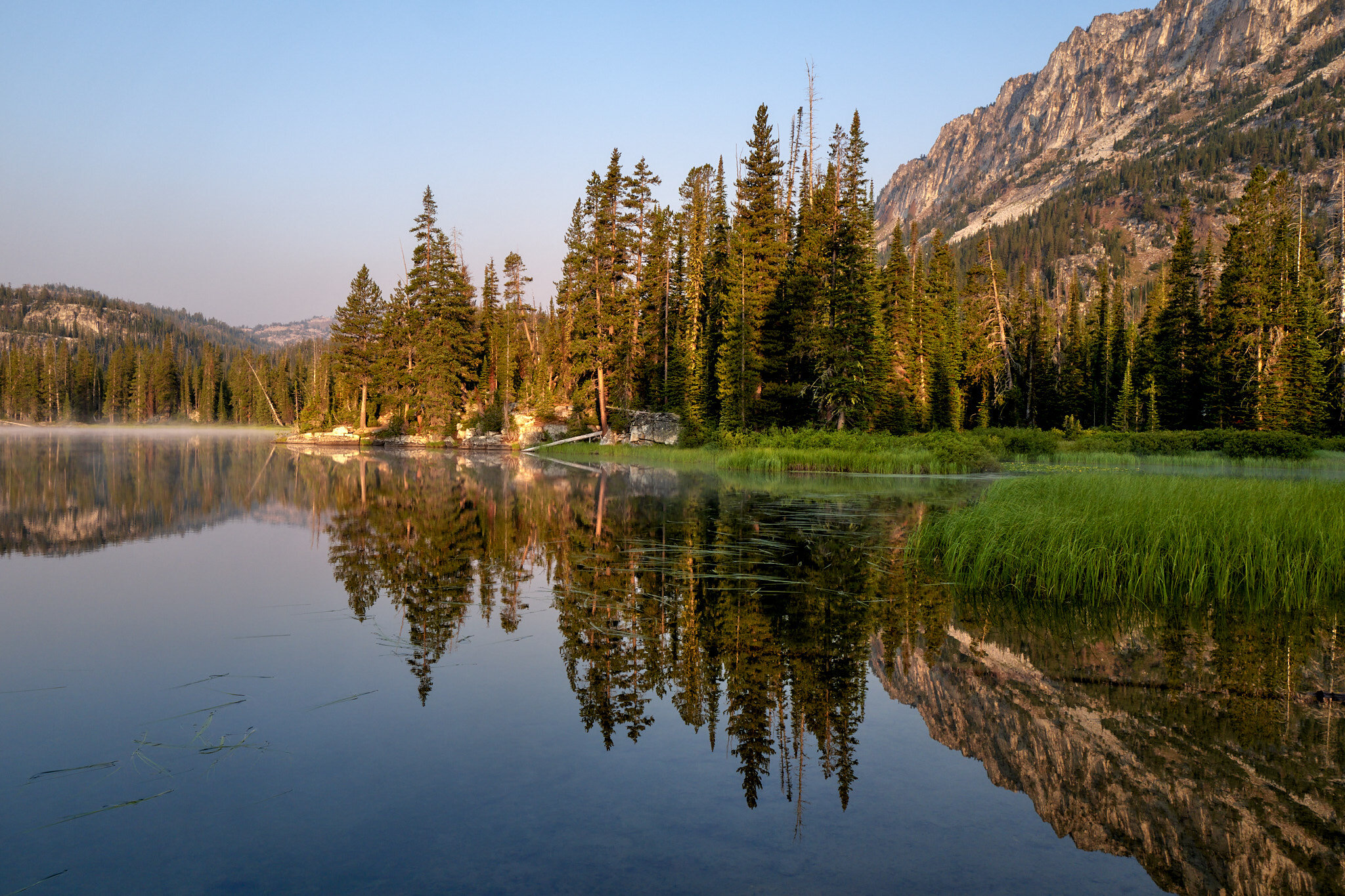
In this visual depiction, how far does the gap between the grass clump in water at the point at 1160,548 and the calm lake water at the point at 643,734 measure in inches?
36.5

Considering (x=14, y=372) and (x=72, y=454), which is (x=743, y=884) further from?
(x=14, y=372)

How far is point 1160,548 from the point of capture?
10.3 meters

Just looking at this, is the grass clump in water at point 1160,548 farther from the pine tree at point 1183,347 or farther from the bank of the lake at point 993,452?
the pine tree at point 1183,347

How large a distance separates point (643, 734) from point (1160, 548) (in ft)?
28.3

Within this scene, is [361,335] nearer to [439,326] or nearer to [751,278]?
[439,326]

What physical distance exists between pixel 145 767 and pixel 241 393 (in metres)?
143

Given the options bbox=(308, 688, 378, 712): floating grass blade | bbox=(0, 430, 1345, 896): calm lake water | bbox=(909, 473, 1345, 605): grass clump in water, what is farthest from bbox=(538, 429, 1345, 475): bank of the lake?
bbox=(308, 688, 378, 712): floating grass blade

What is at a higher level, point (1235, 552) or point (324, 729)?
point (1235, 552)

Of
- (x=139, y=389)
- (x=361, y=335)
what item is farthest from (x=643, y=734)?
(x=139, y=389)

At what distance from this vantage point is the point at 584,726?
18.6 ft

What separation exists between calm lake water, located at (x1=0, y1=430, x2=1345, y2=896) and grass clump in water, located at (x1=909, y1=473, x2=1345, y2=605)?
93cm

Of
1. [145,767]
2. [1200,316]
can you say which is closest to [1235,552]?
[145,767]

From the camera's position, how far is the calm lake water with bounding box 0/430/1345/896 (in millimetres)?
3848

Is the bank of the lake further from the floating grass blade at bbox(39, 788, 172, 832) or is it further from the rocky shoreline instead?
the floating grass blade at bbox(39, 788, 172, 832)
